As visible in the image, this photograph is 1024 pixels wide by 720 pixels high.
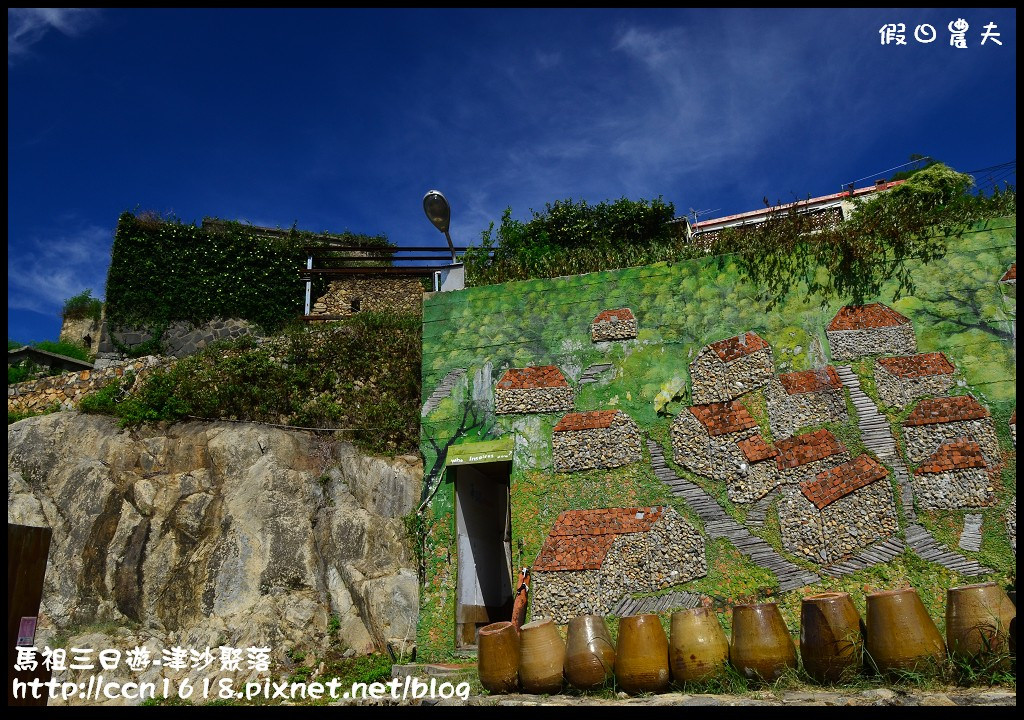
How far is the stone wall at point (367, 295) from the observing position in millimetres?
16312

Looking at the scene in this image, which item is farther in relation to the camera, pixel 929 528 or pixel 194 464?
pixel 194 464

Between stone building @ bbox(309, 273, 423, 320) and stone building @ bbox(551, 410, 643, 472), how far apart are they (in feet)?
25.9

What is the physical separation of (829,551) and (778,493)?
2.52ft

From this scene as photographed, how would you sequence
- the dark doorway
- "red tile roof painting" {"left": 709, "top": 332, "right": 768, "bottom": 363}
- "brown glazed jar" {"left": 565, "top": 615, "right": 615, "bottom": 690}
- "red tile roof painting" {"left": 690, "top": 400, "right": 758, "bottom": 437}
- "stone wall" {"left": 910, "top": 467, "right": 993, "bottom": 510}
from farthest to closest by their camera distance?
the dark doorway < "red tile roof painting" {"left": 709, "top": 332, "right": 768, "bottom": 363} < "red tile roof painting" {"left": 690, "top": 400, "right": 758, "bottom": 437} < "stone wall" {"left": 910, "top": 467, "right": 993, "bottom": 510} < "brown glazed jar" {"left": 565, "top": 615, "right": 615, "bottom": 690}

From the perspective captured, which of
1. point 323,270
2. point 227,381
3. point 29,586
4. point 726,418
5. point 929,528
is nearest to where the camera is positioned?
point 29,586

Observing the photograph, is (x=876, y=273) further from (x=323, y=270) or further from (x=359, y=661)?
(x=323, y=270)

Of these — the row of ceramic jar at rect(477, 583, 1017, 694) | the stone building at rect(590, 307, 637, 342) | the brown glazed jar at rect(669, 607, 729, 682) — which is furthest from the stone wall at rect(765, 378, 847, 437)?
the brown glazed jar at rect(669, 607, 729, 682)

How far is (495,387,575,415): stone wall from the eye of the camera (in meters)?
9.12

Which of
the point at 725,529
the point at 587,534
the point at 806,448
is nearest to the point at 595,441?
the point at 587,534

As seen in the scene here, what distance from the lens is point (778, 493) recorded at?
26.0 ft

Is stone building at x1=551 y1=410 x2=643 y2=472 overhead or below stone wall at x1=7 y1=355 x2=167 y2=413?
below

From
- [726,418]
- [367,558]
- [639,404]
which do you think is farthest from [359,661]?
[726,418]

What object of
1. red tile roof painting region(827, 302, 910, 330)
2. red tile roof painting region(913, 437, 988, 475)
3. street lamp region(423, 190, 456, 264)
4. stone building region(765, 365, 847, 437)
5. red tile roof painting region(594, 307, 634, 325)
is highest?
street lamp region(423, 190, 456, 264)

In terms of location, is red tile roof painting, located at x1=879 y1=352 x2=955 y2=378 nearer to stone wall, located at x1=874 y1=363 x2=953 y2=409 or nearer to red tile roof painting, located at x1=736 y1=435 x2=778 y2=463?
stone wall, located at x1=874 y1=363 x2=953 y2=409
